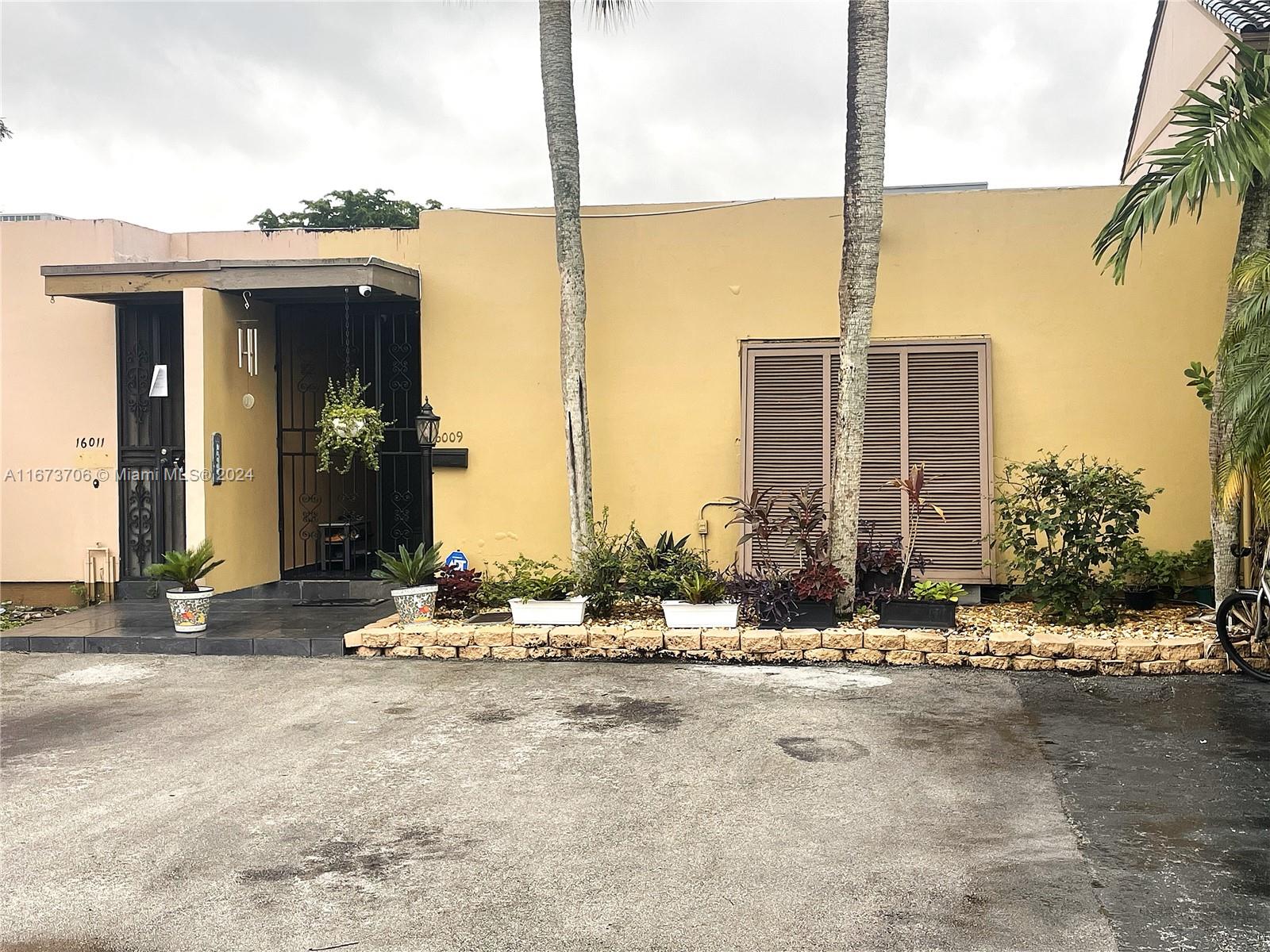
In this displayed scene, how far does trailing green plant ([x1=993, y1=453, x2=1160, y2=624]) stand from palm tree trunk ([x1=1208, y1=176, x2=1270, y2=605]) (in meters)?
0.48

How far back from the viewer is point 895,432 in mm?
8984

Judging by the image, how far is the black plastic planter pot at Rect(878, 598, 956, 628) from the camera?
7723 millimetres

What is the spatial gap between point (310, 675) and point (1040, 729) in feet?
15.3

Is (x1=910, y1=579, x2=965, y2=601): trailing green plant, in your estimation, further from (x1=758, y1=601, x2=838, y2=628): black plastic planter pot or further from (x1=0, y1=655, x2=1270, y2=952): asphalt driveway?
(x1=0, y1=655, x2=1270, y2=952): asphalt driveway

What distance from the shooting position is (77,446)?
10773mm

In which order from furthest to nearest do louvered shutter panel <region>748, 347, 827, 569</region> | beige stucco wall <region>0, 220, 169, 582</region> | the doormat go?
beige stucco wall <region>0, 220, 169, 582</region> < the doormat < louvered shutter panel <region>748, 347, 827, 569</region>

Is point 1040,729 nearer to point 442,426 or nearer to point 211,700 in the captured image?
point 211,700

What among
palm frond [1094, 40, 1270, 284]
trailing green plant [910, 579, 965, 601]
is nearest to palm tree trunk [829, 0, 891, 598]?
trailing green plant [910, 579, 965, 601]

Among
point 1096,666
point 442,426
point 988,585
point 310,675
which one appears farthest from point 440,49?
point 1096,666

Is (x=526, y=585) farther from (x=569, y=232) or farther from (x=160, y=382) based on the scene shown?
(x=160, y=382)

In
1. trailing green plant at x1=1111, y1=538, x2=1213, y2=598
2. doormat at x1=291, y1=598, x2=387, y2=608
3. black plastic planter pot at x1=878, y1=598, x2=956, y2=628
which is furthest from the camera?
doormat at x1=291, y1=598, x2=387, y2=608

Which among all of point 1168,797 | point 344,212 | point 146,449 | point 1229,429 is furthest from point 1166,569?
point 344,212

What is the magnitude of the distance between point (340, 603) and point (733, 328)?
4.41m

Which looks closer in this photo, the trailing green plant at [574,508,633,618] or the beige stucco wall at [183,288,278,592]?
the trailing green plant at [574,508,633,618]
